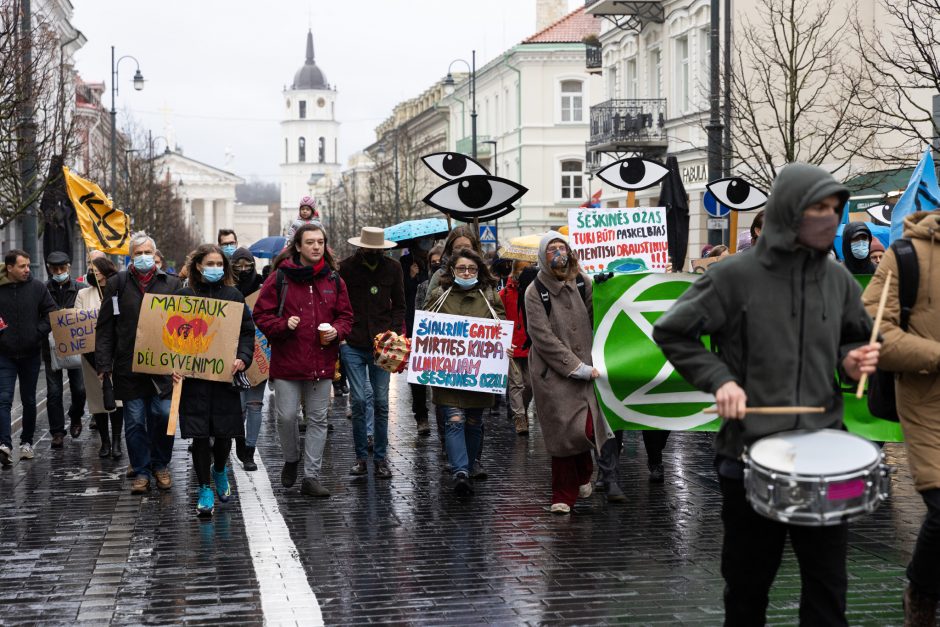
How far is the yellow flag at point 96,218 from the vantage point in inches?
609

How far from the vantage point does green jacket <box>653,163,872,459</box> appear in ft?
16.2

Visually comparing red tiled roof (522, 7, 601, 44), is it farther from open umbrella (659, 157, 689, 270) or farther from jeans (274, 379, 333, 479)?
jeans (274, 379, 333, 479)

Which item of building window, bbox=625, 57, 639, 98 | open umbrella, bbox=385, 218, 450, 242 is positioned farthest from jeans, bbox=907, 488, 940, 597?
building window, bbox=625, 57, 639, 98

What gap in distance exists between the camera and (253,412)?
1233cm

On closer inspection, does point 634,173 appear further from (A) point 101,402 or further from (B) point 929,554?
(B) point 929,554

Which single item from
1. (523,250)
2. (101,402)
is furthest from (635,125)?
(101,402)

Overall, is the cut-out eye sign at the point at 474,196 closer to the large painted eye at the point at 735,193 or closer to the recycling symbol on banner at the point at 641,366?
the large painted eye at the point at 735,193

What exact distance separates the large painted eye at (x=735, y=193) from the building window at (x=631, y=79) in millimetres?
27942

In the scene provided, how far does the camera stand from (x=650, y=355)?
9750 millimetres

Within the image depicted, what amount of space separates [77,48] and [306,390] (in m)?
61.4

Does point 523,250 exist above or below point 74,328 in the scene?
above

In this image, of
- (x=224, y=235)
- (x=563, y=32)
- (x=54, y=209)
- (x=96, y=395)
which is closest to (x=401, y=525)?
(x=96, y=395)

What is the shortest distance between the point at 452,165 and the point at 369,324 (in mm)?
3885

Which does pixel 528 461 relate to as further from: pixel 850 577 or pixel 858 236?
pixel 850 577
